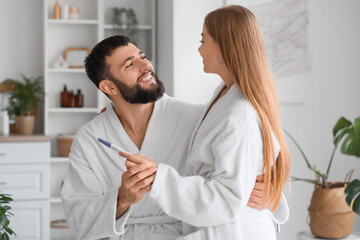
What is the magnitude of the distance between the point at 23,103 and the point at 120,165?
2854 millimetres

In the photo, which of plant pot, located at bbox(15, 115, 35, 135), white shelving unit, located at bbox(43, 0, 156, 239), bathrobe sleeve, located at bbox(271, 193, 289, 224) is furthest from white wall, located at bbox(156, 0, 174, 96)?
bathrobe sleeve, located at bbox(271, 193, 289, 224)

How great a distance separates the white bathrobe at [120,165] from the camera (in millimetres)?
1780

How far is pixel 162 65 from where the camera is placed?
436cm

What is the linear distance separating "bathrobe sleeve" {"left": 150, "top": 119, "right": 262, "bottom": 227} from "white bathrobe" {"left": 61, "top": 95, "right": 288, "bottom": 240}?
359 mm

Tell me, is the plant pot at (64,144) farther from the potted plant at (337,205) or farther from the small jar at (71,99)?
the potted plant at (337,205)

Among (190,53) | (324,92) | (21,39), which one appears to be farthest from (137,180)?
(21,39)

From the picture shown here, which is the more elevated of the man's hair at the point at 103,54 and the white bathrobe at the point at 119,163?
the man's hair at the point at 103,54

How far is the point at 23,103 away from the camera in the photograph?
177 inches

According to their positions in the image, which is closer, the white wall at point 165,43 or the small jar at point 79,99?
the white wall at point 165,43

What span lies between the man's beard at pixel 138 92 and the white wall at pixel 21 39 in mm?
3100

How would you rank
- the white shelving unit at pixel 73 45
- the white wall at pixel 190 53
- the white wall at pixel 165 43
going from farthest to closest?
the white shelving unit at pixel 73 45
the white wall at pixel 165 43
the white wall at pixel 190 53

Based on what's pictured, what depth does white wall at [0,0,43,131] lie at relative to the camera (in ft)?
15.6

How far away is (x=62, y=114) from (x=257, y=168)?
3.52 m

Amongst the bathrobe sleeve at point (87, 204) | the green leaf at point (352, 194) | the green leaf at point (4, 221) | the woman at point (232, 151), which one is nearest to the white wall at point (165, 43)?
the green leaf at point (352, 194)
